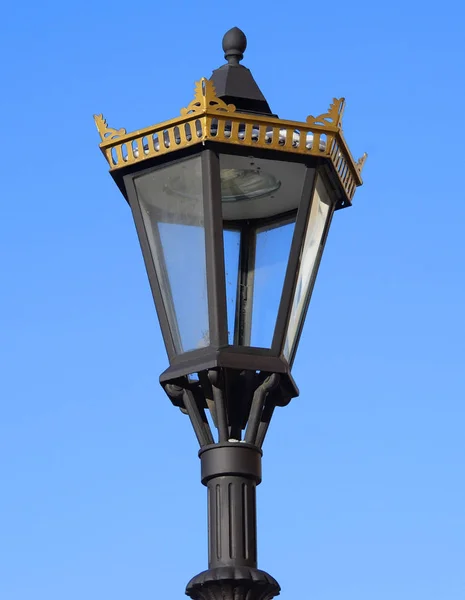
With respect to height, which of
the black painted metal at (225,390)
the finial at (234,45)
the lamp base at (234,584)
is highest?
the finial at (234,45)

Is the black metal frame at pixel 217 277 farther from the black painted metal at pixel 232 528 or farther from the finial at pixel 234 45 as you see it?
the finial at pixel 234 45

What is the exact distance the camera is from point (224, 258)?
6.74 metres

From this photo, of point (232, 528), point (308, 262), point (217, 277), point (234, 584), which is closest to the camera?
point (234, 584)

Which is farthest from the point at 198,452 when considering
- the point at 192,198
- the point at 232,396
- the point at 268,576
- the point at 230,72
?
the point at 230,72

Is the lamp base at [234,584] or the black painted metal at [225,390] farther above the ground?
the black painted metal at [225,390]

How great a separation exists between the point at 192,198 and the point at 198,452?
1118 mm

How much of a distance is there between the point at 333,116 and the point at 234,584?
212cm

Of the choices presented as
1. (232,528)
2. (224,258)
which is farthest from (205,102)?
(232,528)

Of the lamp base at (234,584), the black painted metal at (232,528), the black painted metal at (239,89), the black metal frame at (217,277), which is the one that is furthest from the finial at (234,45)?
the lamp base at (234,584)

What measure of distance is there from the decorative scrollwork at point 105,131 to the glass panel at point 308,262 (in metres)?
0.93

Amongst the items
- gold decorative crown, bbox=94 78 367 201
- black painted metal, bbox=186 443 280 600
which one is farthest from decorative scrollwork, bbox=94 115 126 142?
black painted metal, bbox=186 443 280 600

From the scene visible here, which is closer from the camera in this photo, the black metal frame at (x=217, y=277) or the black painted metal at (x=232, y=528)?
the black painted metal at (x=232, y=528)

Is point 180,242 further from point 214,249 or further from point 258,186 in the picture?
point 258,186

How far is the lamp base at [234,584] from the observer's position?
6.06m
